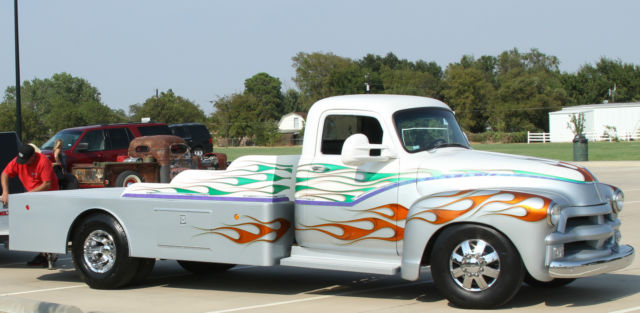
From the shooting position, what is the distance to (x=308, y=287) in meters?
8.92

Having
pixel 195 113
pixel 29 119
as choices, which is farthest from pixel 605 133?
pixel 29 119

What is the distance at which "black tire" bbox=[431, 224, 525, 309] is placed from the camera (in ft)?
23.1

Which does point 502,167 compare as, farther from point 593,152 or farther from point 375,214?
point 593,152

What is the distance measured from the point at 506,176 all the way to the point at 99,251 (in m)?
4.49

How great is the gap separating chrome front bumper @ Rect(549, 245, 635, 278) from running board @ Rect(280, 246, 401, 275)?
4.73 ft

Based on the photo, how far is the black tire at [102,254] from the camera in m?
8.83

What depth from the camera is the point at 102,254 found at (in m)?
9.00

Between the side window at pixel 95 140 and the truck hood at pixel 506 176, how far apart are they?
16863 mm

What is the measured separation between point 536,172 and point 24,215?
5778 mm

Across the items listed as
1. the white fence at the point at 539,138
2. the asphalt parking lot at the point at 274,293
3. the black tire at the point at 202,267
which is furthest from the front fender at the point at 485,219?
the white fence at the point at 539,138

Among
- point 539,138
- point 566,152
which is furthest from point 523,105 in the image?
point 566,152

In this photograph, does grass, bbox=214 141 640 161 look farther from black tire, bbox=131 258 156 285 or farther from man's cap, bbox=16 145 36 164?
black tire, bbox=131 258 156 285

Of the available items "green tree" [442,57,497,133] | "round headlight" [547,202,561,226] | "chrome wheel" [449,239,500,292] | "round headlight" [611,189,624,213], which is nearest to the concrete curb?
"chrome wheel" [449,239,500,292]

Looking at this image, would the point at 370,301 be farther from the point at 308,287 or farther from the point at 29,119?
the point at 29,119
